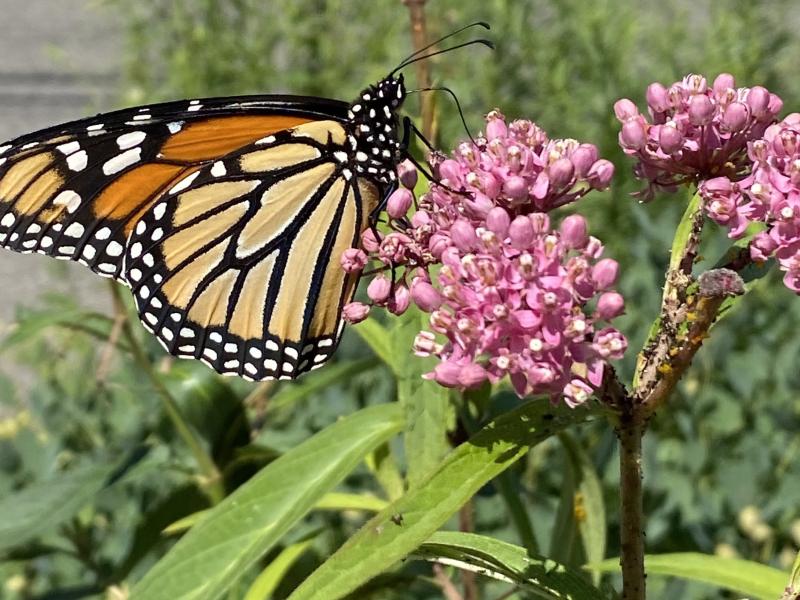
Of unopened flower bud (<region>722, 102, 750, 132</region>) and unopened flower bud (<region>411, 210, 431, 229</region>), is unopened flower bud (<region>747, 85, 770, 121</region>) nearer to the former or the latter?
unopened flower bud (<region>722, 102, 750, 132</region>)

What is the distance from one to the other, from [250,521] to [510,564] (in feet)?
1.27

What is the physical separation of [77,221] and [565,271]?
40.2 inches

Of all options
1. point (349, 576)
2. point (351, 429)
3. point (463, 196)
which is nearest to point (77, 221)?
point (351, 429)

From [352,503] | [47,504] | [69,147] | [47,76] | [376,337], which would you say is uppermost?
[47,76]

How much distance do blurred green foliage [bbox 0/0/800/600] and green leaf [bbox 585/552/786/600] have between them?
0.22 meters

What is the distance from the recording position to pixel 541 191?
102 cm

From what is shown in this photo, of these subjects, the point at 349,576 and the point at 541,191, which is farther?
the point at 541,191

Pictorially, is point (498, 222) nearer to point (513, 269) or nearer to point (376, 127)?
point (513, 269)

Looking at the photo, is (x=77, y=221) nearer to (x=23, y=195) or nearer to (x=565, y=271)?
(x=23, y=195)

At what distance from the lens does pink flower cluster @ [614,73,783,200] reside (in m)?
1.01

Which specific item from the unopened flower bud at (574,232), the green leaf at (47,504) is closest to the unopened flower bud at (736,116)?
the unopened flower bud at (574,232)

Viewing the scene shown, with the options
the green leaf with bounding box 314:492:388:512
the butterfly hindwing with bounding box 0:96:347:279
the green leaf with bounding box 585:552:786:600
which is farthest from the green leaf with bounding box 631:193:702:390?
the butterfly hindwing with bounding box 0:96:347:279

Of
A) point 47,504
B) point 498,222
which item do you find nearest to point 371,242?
point 498,222

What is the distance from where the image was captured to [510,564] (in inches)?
39.5
